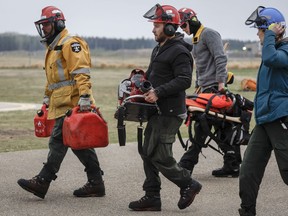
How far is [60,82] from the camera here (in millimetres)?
8164

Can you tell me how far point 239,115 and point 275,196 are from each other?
1.31 metres

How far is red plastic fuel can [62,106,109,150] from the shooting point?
7746 millimetres

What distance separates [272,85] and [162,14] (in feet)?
4.39

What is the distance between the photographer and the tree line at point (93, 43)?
124062 millimetres

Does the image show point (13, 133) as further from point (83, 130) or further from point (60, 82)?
point (83, 130)

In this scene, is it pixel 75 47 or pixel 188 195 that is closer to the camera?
pixel 188 195

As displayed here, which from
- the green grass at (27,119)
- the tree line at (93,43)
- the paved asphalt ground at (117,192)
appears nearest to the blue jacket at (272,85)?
the paved asphalt ground at (117,192)

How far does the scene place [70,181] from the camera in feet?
30.1

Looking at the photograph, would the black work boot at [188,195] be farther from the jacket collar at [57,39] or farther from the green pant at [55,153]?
the jacket collar at [57,39]

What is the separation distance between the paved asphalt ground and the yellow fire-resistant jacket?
93 centimetres

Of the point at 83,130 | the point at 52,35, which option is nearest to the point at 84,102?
the point at 83,130

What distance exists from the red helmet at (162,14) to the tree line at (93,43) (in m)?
108

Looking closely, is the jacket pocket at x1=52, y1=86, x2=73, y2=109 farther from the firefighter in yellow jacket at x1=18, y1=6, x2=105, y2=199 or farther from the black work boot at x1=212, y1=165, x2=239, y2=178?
the black work boot at x1=212, y1=165, x2=239, y2=178

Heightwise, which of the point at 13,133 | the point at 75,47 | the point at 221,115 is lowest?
the point at 13,133
